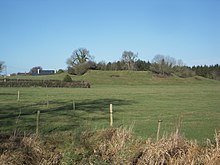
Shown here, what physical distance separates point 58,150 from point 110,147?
1.27 meters

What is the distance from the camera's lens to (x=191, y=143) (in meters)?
8.43

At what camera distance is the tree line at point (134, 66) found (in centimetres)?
14875

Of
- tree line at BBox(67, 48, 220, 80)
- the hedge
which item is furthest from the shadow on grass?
tree line at BBox(67, 48, 220, 80)

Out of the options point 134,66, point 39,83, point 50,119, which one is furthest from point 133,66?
point 50,119

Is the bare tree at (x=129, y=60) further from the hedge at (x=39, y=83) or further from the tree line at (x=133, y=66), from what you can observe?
the hedge at (x=39, y=83)

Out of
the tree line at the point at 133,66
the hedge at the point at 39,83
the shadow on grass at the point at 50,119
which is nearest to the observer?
the shadow on grass at the point at 50,119

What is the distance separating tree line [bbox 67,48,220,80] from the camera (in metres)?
149

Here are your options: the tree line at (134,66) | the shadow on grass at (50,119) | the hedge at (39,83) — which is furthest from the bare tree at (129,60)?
the shadow on grass at (50,119)

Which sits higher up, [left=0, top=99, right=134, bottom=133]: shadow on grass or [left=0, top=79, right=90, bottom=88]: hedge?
[left=0, top=79, right=90, bottom=88]: hedge

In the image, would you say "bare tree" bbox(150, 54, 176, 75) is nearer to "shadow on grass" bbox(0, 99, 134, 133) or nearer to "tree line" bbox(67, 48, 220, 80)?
"tree line" bbox(67, 48, 220, 80)

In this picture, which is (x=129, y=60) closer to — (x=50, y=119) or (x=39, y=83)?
(x=39, y=83)

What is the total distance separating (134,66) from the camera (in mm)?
172000

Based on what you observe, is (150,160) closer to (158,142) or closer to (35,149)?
(158,142)

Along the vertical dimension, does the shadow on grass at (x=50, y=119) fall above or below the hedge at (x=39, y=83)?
below
